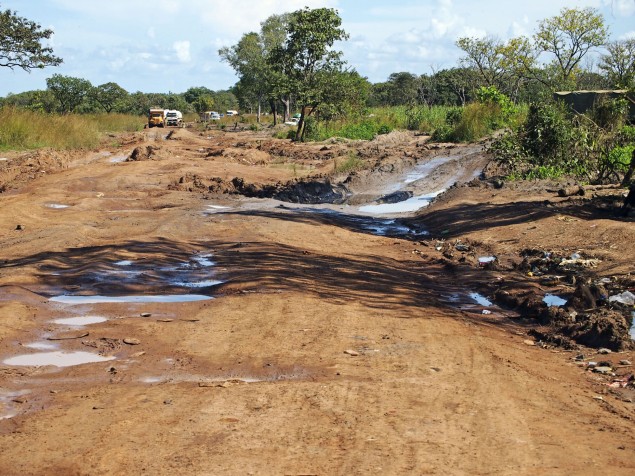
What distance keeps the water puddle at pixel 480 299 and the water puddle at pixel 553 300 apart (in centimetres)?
73

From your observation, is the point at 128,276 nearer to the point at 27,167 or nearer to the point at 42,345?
the point at 42,345

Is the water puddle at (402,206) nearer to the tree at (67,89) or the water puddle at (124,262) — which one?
the water puddle at (124,262)

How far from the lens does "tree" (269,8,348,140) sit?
38.8m

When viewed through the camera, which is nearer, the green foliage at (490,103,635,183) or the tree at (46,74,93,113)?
the green foliage at (490,103,635,183)

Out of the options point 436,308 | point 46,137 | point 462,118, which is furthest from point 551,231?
point 46,137

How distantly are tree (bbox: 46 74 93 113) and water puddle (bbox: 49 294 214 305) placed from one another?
217 ft

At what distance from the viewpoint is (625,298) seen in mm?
9266

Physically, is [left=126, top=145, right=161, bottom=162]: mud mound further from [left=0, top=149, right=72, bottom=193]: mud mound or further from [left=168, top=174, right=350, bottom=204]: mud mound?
[left=168, top=174, right=350, bottom=204]: mud mound

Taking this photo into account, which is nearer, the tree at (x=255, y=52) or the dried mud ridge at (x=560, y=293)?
the dried mud ridge at (x=560, y=293)

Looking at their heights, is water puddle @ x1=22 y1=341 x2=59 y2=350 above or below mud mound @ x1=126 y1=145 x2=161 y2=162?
below

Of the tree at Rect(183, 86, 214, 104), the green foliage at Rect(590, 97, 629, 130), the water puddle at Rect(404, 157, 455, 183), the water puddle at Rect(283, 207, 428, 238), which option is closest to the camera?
the water puddle at Rect(283, 207, 428, 238)

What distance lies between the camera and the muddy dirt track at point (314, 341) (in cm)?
493

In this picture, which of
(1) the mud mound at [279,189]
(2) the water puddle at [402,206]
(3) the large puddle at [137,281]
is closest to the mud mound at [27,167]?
(1) the mud mound at [279,189]

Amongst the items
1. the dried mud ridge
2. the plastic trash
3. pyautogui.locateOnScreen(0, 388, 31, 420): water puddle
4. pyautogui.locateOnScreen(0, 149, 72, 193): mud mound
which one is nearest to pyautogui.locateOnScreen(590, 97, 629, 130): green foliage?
the dried mud ridge
